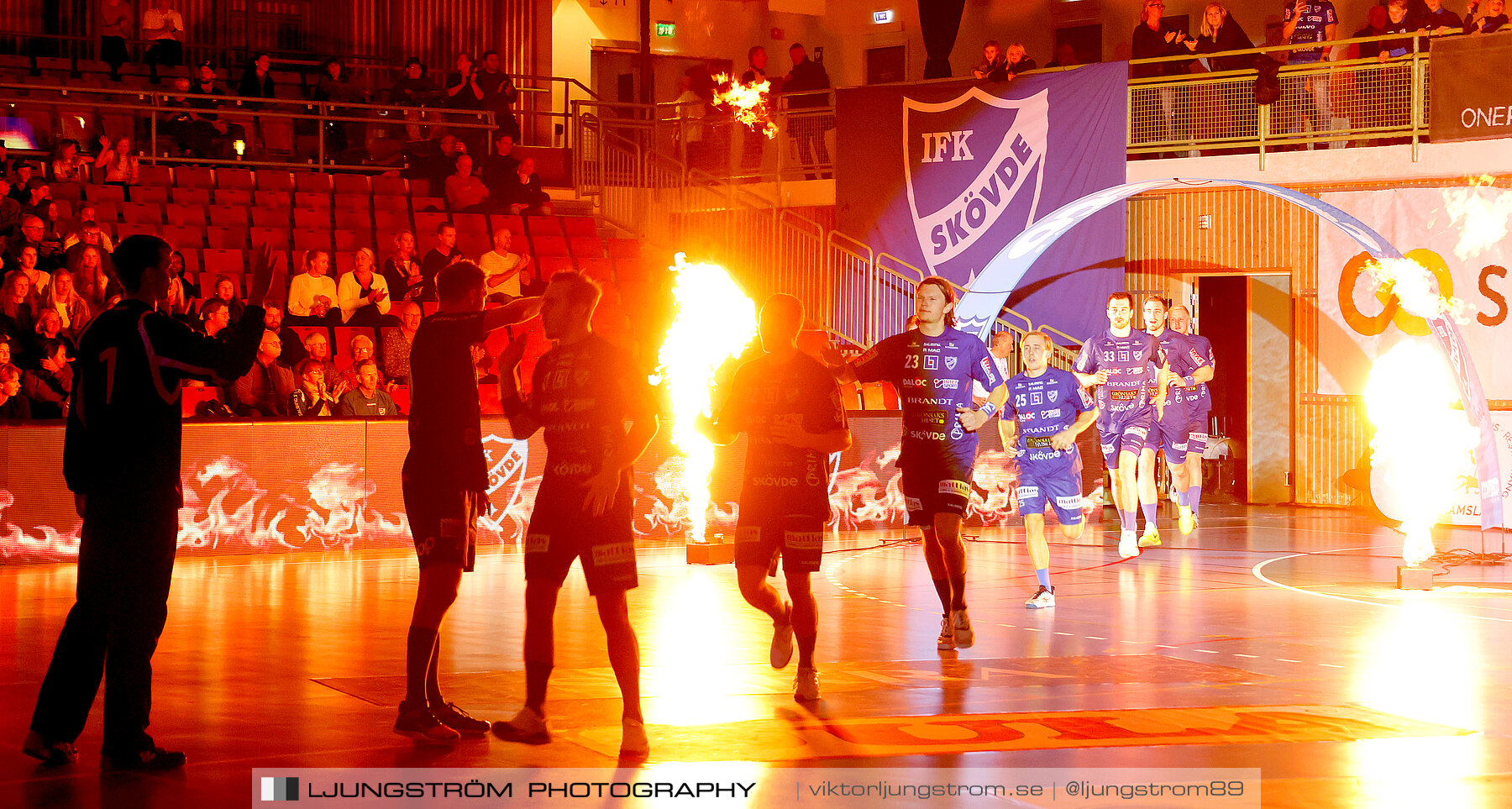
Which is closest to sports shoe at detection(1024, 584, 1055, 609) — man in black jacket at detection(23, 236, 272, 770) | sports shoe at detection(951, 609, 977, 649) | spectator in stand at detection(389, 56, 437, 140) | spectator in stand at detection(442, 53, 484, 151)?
sports shoe at detection(951, 609, 977, 649)

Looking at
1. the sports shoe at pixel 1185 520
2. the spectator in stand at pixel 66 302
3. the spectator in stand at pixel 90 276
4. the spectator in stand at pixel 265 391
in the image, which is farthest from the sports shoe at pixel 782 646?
the sports shoe at pixel 1185 520

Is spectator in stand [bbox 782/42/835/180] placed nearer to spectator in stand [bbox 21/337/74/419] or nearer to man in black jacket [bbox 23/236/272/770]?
spectator in stand [bbox 21/337/74/419]

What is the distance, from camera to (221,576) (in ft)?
42.1

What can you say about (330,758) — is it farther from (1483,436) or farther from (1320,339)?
(1320,339)

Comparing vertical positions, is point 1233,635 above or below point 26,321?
below

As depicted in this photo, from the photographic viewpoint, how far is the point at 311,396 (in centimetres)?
1491

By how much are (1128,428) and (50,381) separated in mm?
9652

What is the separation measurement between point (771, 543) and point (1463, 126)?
1346 centimetres

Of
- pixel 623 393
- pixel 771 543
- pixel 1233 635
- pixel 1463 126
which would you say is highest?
pixel 1463 126

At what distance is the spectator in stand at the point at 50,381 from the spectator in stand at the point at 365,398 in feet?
7.74

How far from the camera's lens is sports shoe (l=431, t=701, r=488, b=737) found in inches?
269

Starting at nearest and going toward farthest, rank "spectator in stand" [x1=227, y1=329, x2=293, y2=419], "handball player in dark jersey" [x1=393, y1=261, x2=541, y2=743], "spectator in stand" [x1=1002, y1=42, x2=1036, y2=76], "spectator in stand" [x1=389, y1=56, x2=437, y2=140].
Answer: "handball player in dark jersey" [x1=393, y1=261, x2=541, y2=743] < "spectator in stand" [x1=227, y1=329, x2=293, y2=419] < "spectator in stand" [x1=1002, y1=42, x2=1036, y2=76] < "spectator in stand" [x1=389, y1=56, x2=437, y2=140]

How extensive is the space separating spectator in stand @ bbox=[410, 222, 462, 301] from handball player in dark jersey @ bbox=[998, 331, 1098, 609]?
7671 millimetres

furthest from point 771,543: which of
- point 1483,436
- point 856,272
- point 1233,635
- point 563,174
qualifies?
point 563,174
